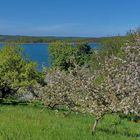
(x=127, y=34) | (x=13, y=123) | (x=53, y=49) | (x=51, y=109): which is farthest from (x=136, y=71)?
(x=53, y=49)

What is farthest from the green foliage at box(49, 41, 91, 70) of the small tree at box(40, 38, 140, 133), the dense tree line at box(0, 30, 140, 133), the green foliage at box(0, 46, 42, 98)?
the small tree at box(40, 38, 140, 133)

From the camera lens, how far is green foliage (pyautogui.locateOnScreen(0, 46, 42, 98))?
30.1 metres

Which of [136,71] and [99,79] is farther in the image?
[99,79]

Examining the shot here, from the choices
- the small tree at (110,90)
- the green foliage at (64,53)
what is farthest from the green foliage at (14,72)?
the green foliage at (64,53)

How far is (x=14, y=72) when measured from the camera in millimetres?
30344

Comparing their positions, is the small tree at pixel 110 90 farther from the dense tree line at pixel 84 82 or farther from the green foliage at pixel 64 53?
the green foliage at pixel 64 53

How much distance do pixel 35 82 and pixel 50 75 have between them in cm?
335

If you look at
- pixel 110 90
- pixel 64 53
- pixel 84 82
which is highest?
pixel 84 82

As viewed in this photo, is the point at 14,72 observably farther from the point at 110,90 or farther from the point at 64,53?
the point at 64,53

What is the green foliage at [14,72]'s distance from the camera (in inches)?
1184

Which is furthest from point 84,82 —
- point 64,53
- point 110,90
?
point 64,53

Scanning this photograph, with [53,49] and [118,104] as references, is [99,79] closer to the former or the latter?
[118,104]

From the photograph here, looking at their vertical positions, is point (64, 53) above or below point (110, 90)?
below

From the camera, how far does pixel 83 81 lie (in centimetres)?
1520
